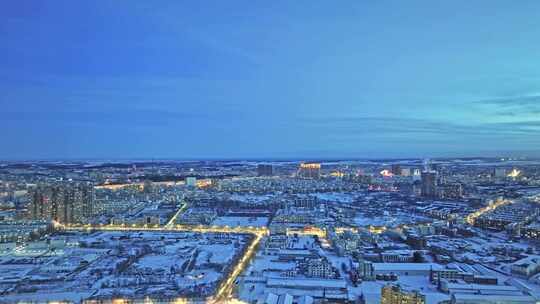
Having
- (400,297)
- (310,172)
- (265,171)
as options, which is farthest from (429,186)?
(400,297)

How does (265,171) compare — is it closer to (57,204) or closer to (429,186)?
(429,186)

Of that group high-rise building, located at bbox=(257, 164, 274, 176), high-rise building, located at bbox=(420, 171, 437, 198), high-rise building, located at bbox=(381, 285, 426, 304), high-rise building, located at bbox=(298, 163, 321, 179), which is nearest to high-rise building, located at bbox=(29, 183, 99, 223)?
high-rise building, located at bbox=(381, 285, 426, 304)

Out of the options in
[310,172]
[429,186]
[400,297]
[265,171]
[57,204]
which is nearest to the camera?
Result: [400,297]

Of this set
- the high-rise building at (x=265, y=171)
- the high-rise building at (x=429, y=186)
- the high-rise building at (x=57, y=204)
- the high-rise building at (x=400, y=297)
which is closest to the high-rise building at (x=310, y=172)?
the high-rise building at (x=265, y=171)

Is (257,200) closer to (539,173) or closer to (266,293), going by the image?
(266,293)

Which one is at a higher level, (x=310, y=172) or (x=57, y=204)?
(x=310, y=172)
